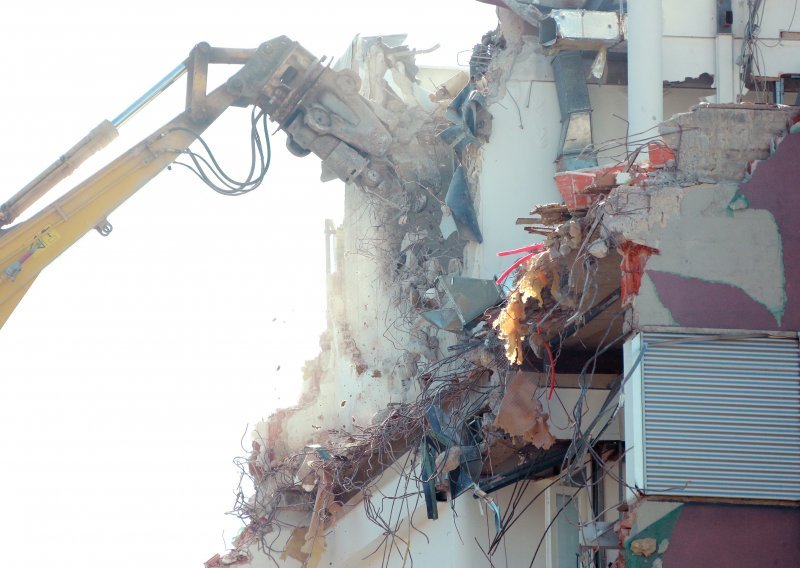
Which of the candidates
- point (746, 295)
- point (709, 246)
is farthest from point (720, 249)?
point (746, 295)

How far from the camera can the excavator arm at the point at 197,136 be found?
11.3 m

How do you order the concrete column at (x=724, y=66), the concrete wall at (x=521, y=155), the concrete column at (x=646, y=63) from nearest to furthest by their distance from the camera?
the concrete column at (x=646, y=63) → the concrete column at (x=724, y=66) → the concrete wall at (x=521, y=155)

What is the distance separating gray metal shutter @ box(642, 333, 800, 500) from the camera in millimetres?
7871

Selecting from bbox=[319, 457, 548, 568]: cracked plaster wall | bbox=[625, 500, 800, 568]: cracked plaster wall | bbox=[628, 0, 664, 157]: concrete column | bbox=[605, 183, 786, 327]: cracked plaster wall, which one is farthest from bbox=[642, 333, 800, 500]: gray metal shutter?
bbox=[628, 0, 664, 157]: concrete column

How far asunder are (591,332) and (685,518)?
2376 mm

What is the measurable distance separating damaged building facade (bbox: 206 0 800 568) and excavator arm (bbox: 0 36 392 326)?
1.15 feet

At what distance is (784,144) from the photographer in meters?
8.16

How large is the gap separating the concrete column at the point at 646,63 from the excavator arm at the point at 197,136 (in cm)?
308

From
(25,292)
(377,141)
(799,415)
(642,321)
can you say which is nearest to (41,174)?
(25,292)

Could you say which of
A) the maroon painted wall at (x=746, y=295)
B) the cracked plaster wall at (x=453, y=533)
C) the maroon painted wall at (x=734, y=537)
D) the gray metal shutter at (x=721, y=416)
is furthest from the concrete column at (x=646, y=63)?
the maroon painted wall at (x=734, y=537)

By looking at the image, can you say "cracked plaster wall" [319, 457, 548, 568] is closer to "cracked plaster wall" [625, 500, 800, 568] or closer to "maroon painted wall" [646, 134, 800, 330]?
"cracked plaster wall" [625, 500, 800, 568]

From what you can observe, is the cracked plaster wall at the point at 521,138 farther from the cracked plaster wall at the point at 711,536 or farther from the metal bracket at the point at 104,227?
the cracked plaster wall at the point at 711,536

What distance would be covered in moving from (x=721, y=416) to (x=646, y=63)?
5.15m

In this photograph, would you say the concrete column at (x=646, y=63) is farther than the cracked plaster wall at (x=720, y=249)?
Yes
